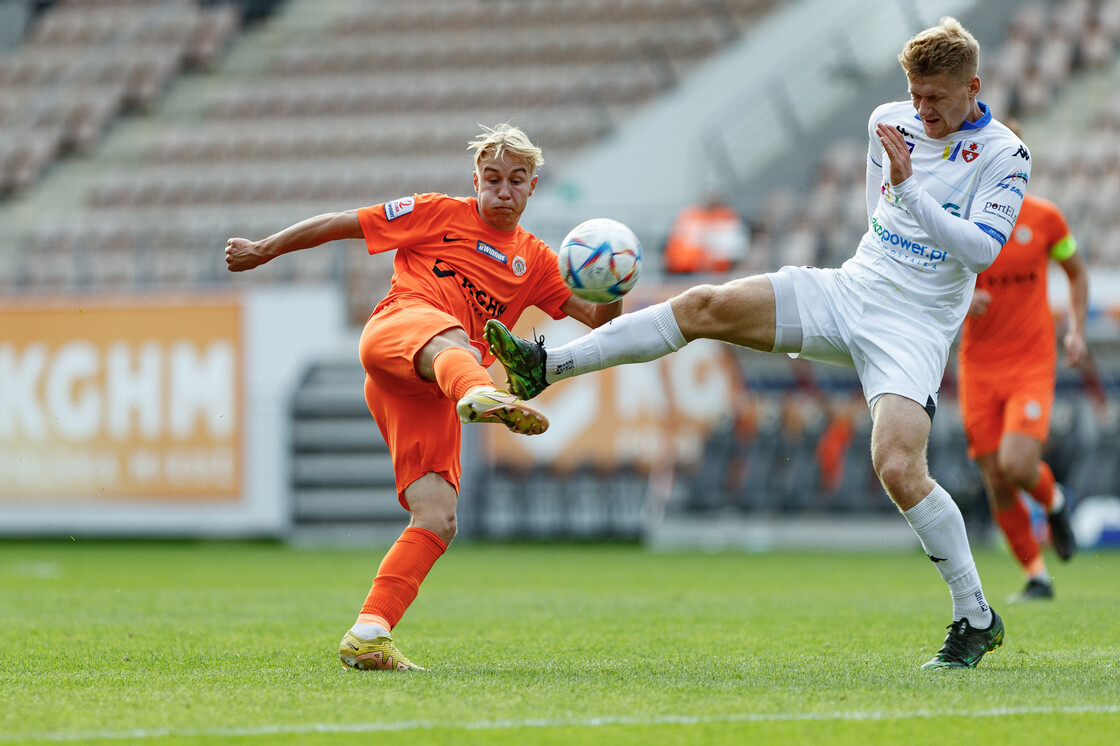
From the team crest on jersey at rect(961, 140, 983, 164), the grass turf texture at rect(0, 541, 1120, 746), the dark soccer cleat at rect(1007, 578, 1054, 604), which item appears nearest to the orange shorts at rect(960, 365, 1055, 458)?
the dark soccer cleat at rect(1007, 578, 1054, 604)

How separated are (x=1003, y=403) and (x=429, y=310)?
→ 13.1ft

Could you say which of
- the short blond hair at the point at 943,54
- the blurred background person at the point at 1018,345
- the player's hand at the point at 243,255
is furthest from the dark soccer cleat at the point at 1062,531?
the player's hand at the point at 243,255

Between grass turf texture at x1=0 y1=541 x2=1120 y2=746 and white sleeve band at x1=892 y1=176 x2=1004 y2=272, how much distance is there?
147 cm

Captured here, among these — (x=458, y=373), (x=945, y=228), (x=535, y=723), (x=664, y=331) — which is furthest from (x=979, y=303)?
(x=535, y=723)

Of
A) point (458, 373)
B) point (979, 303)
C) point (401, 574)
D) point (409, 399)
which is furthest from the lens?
point (979, 303)

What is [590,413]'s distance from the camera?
15.8 metres

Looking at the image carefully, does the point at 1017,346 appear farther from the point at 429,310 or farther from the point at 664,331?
the point at 429,310

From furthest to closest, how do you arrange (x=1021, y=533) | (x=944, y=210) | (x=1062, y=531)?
1. (x=1062, y=531)
2. (x=1021, y=533)
3. (x=944, y=210)

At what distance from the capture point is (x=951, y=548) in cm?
517

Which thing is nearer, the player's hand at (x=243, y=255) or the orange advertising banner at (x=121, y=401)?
the player's hand at (x=243, y=255)

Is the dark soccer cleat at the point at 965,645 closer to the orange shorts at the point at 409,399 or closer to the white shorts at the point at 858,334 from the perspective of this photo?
the white shorts at the point at 858,334

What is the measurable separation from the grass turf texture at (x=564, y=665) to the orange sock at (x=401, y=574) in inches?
10.7

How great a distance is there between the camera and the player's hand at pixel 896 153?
4965 millimetres

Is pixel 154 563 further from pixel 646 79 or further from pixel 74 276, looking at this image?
pixel 646 79
